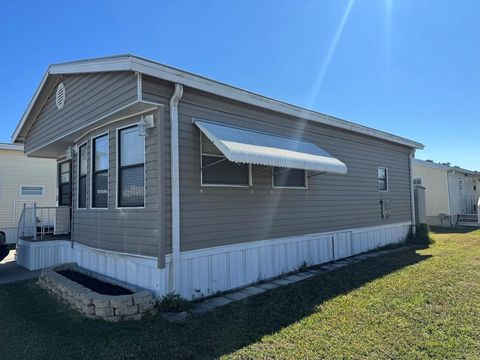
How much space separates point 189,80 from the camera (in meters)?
5.30

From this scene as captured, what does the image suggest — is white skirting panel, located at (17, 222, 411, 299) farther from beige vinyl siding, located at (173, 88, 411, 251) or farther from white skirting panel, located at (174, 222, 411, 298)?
beige vinyl siding, located at (173, 88, 411, 251)

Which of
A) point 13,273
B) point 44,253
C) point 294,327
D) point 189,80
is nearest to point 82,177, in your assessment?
point 44,253

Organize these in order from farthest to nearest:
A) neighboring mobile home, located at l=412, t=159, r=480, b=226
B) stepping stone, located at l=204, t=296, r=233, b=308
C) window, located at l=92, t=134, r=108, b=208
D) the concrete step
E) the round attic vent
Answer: neighboring mobile home, located at l=412, t=159, r=480, b=226
the concrete step
the round attic vent
window, located at l=92, t=134, r=108, b=208
stepping stone, located at l=204, t=296, r=233, b=308

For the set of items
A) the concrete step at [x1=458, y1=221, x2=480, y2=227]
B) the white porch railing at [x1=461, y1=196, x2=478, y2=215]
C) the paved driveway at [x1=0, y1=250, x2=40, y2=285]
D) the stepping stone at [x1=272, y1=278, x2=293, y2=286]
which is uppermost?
the white porch railing at [x1=461, y1=196, x2=478, y2=215]

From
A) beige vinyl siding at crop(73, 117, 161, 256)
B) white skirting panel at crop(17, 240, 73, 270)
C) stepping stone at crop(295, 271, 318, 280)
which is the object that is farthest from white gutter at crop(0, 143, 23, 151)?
stepping stone at crop(295, 271, 318, 280)

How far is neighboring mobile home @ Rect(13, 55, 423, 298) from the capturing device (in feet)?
16.9

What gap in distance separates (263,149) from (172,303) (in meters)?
2.88

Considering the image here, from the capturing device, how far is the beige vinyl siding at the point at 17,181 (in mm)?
14039

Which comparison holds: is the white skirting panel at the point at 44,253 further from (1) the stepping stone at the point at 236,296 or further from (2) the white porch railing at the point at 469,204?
(2) the white porch railing at the point at 469,204

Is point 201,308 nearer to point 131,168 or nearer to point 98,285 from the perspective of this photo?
point 98,285

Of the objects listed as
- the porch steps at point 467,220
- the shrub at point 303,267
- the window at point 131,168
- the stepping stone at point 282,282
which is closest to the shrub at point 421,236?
the shrub at point 303,267

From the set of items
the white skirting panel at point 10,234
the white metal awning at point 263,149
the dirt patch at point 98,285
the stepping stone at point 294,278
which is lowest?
the stepping stone at point 294,278

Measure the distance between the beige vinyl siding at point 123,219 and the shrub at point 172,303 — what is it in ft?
2.27

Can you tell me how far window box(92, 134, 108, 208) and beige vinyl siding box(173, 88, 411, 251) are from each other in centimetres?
211
